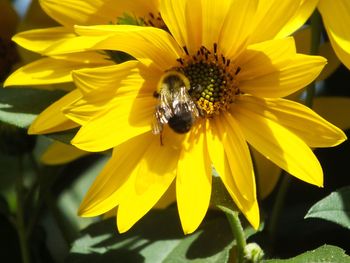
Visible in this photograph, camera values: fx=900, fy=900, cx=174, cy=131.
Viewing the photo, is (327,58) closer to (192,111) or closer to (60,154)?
(192,111)

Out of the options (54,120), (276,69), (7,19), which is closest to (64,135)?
(54,120)

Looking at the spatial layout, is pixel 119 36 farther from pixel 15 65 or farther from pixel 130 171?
pixel 15 65

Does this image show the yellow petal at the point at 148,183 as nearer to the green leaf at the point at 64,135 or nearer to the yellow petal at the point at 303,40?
the green leaf at the point at 64,135

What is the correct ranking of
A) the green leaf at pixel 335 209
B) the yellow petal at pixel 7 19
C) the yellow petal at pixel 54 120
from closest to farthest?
the green leaf at pixel 335 209 → the yellow petal at pixel 54 120 → the yellow petal at pixel 7 19

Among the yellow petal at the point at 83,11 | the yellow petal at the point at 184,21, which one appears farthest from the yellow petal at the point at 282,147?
the yellow petal at the point at 83,11

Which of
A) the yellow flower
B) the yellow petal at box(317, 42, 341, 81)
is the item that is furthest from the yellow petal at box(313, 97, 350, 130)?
the yellow flower

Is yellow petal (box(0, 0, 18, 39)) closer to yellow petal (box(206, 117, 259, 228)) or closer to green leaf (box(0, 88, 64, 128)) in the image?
green leaf (box(0, 88, 64, 128))
